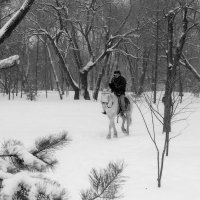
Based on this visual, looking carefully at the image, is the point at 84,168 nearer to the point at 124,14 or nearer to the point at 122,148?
the point at 122,148

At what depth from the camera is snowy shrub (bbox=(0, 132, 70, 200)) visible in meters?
1.73

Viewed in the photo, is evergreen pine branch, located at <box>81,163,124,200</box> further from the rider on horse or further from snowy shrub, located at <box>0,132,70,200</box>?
the rider on horse

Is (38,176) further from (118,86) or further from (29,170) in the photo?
(118,86)

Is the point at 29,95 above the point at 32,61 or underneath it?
underneath

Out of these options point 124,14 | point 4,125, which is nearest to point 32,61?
point 124,14

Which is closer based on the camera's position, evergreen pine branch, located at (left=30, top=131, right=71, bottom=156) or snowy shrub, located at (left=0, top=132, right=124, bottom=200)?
snowy shrub, located at (left=0, top=132, right=124, bottom=200)

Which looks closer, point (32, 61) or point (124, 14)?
point (124, 14)

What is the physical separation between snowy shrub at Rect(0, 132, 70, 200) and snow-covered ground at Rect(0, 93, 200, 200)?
0.19m

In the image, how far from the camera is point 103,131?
1559cm

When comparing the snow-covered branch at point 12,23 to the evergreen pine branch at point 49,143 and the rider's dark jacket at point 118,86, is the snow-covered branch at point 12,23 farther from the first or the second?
the rider's dark jacket at point 118,86

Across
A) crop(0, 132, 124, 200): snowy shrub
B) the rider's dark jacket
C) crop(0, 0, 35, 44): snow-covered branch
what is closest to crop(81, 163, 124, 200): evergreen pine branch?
crop(0, 132, 124, 200): snowy shrub

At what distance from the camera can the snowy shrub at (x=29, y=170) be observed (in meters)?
1.73

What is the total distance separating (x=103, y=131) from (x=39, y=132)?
99.4 inches

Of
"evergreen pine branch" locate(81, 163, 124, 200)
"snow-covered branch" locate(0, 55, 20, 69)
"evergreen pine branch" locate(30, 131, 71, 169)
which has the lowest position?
"evergreen pine branch" locate(81, 163, 124, 200)
